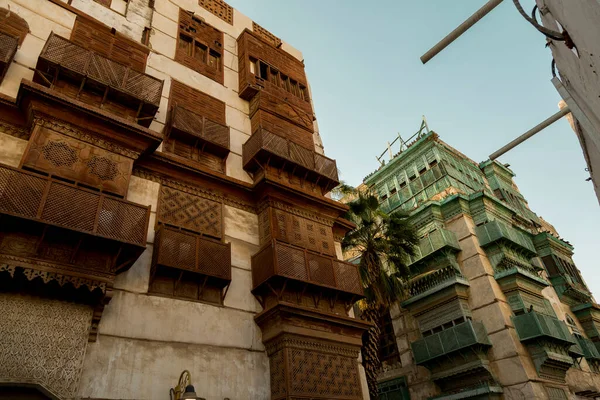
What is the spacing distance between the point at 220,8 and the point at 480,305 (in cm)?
1821

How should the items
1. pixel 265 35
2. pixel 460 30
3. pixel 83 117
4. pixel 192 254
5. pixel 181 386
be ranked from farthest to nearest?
pixel 265 35 → pixel 192 254 → pixel 83 117 → pixel 181 386 → pixel 460 30

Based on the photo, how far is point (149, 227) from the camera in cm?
952

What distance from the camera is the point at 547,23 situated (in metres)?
4.61

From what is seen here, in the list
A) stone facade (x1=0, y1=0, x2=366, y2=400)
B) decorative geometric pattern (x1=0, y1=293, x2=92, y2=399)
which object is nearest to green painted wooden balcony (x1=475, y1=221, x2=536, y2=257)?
stone facade (x1=0, y1=0, x2=366, y2=400)

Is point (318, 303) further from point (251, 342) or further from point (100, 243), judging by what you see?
point (100, 243)

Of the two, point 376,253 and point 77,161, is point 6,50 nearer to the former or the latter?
point 77,161

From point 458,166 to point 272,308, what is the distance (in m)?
21.0

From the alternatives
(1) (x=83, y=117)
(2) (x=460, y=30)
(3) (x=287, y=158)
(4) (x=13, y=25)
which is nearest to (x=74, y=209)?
(1) (x=83, y=117)

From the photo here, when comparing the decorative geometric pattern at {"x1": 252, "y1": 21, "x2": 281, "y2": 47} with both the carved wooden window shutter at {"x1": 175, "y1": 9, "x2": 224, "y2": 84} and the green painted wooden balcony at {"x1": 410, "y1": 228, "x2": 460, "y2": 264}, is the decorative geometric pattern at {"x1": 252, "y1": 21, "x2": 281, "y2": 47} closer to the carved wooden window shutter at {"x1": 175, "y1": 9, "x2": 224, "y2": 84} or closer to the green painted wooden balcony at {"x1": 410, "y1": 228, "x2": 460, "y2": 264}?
the carved wooden window shutter at {"x1": 175, "y1": 9, "x2": 224, "y2": 84}

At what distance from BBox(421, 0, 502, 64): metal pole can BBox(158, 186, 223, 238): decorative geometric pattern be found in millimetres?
7262

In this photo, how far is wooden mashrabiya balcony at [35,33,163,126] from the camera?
9469 millimetres

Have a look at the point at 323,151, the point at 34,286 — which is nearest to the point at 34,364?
the point at 34,286

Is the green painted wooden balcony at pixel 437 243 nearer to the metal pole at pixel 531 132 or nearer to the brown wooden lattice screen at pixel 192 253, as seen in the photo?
the brown wooden lattice screen at pixel 192 253

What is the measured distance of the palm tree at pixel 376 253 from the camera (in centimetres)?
1488
